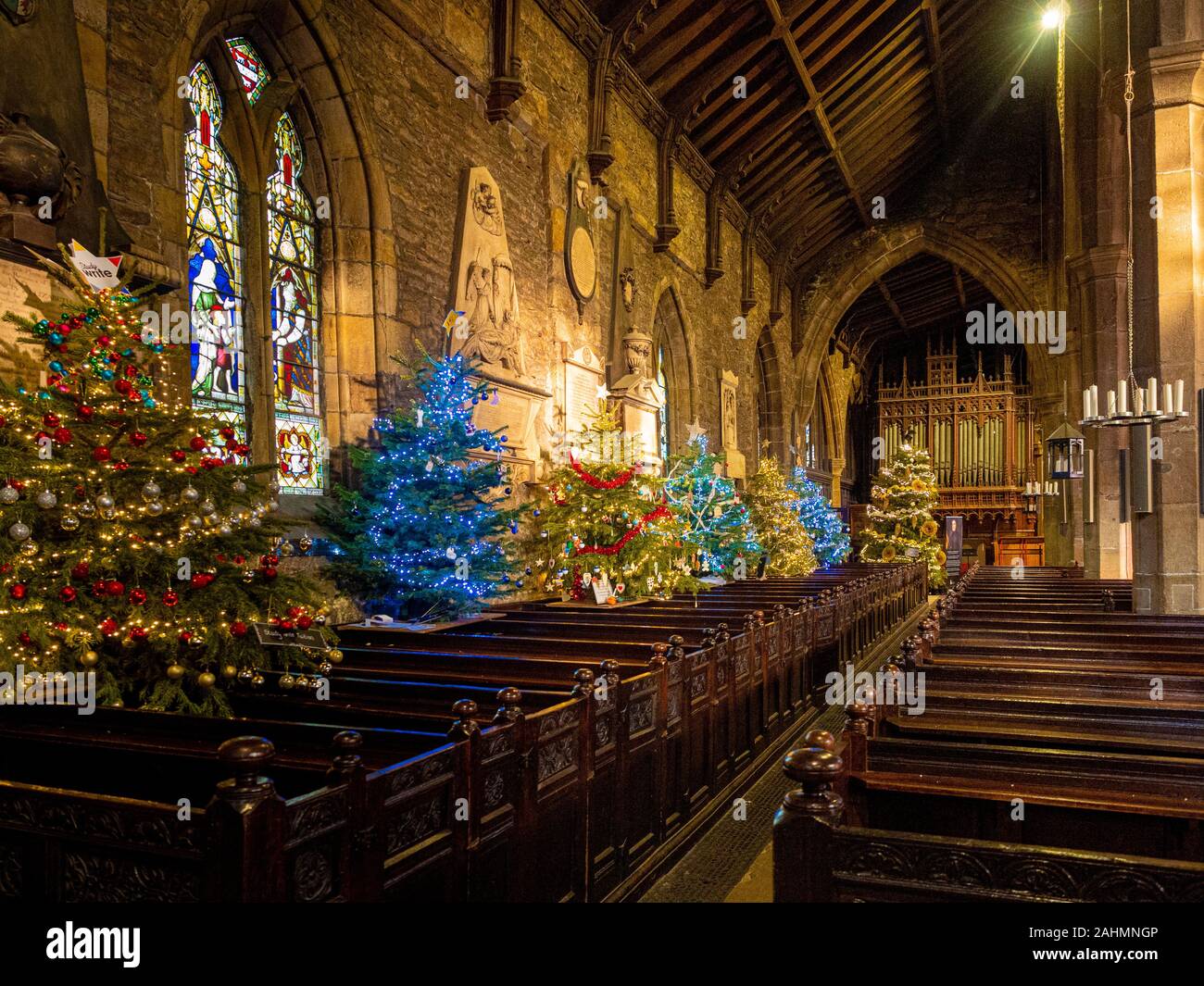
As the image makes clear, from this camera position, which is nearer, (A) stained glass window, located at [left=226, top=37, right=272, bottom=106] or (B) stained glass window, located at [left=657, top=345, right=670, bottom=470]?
(A) stained glass window, located at [left=226, top=37, right=272, bottom=106]

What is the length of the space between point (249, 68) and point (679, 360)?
27.1 ft

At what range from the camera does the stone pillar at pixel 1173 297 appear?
646 centimetres

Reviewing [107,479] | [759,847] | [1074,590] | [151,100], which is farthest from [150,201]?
[1074,590]

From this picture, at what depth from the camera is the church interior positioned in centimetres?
229

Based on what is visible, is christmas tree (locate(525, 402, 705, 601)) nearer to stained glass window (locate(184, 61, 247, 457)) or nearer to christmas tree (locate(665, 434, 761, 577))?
christmas tree (locate(665, 434, 761, 577))

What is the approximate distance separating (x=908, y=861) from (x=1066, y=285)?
582 inches

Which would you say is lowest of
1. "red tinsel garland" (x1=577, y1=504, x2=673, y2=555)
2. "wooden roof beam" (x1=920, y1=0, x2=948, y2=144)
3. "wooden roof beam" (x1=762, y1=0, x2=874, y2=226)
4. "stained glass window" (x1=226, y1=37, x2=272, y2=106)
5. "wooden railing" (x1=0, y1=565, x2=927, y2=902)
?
"wooden railing" (x1=0, y1=565, x2=927, y2=902)

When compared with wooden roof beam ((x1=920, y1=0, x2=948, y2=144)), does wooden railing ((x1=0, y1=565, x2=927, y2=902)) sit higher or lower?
lower

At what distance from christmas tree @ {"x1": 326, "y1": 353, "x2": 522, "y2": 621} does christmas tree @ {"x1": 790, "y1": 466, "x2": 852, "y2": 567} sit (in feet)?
29.0

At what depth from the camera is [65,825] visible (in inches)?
78.5

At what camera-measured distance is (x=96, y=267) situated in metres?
4.04

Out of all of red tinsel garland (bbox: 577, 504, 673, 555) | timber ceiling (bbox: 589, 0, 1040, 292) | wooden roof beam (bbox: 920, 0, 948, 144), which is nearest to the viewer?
red tinsel garland (bbox: 577, 504, 673, 555)

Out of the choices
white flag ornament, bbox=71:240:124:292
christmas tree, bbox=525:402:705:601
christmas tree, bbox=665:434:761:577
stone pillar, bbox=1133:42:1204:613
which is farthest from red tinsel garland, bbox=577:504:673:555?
white flag ornament, bbox=71:240:124:292

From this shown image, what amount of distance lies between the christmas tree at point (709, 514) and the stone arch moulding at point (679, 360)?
1.88 meters
